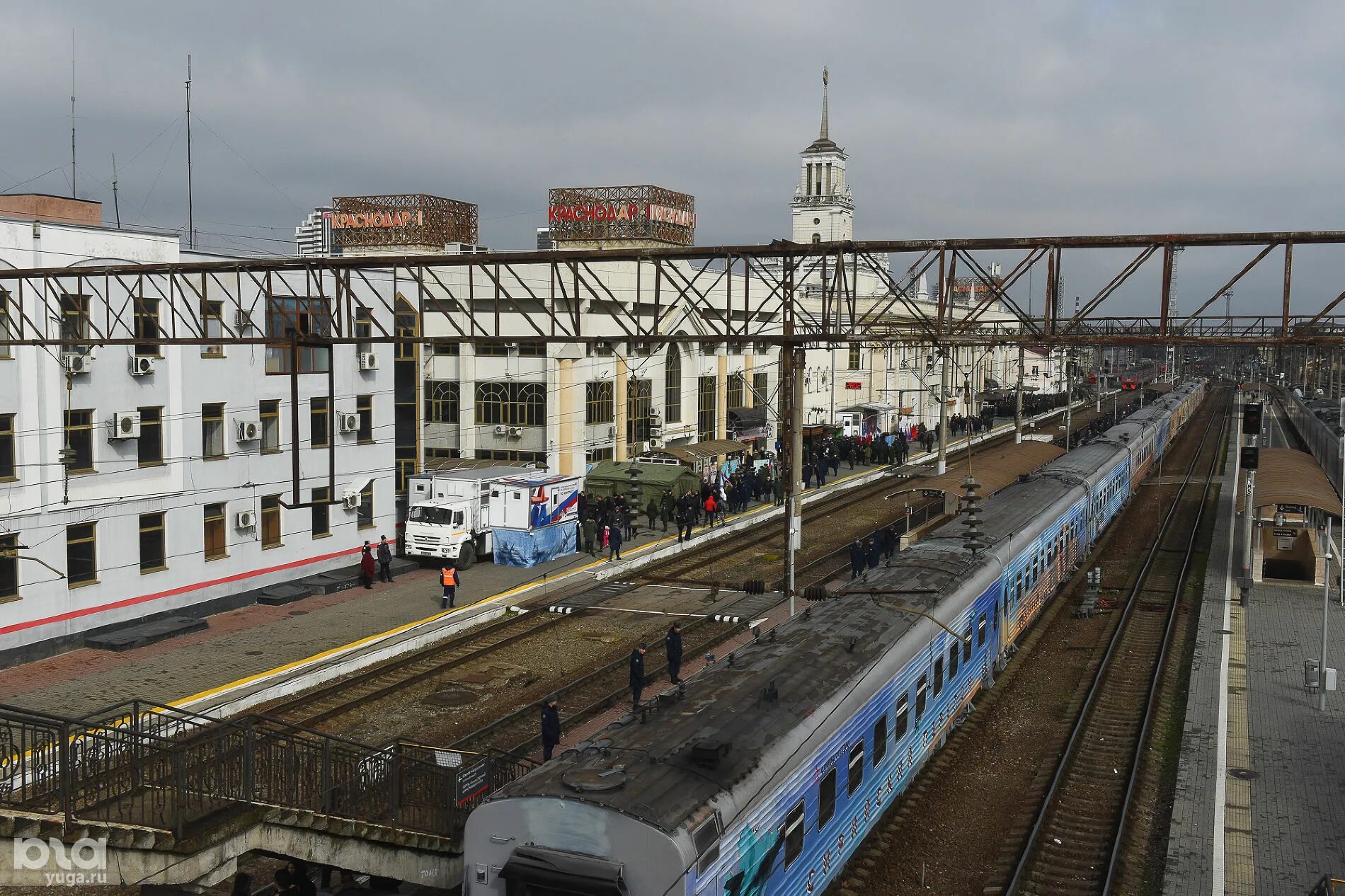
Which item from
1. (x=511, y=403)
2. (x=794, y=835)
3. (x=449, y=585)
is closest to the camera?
(x=794, y=835)

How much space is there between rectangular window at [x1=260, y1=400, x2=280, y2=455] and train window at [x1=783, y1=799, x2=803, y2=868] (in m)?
21.5

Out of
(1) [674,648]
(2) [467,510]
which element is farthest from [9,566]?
(1) [674,648]

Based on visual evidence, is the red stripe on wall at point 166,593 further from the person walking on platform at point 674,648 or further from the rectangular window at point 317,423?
the person walking on platform at point 674,648

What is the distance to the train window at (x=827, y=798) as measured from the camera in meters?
11.4

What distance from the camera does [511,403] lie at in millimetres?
44406

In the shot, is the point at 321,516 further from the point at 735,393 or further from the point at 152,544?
the point at 735,393

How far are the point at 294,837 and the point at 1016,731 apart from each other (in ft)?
37.9

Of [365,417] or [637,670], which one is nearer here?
[637,670]

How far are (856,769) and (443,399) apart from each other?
36.7 meters

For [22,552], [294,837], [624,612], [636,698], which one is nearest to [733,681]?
[294,837]

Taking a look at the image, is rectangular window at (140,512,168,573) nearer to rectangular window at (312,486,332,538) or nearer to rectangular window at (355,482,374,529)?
rectangular window at (312,486,332,538)

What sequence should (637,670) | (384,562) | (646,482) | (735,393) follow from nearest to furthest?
(637,670), (384,562), (646,482), (735,393)

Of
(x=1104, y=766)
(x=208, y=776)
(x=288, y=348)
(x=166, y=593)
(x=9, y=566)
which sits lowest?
(x=1104, y=766)

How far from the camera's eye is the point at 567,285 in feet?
149
